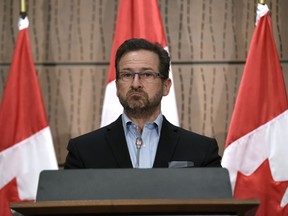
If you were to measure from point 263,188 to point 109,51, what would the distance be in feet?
4.37

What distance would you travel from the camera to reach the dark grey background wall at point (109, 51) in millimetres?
3717

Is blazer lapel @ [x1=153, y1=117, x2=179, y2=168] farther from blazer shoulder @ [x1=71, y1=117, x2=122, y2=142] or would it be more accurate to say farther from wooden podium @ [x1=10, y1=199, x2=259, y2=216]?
wooden podium @ [x1=10, y1=199, x2=259, y2=216]

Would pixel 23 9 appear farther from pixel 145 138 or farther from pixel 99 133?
pixel 145 138

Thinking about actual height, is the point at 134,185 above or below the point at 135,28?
below

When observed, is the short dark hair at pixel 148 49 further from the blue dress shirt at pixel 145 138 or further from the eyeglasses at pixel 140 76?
the blue dress shirt at pixel 145 138

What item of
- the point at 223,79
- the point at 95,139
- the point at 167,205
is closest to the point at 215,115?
the point at 223,79

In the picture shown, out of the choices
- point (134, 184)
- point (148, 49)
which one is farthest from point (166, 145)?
point (134, 184)

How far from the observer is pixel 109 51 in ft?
12.3

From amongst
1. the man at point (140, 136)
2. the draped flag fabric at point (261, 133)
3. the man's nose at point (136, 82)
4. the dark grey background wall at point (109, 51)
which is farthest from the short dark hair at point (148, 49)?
the dark grey background wall at point (109, 51)

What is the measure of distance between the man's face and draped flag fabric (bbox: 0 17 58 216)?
3.44ft

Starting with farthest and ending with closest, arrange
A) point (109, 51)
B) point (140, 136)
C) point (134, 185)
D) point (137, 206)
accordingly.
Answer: point (109, 51)
point (140, 136)
point (134, 185)
point (137, 206)

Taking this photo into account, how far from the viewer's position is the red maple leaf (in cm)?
327

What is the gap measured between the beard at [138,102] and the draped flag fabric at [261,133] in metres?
0.97

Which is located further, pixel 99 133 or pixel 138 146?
pixel 99 133
